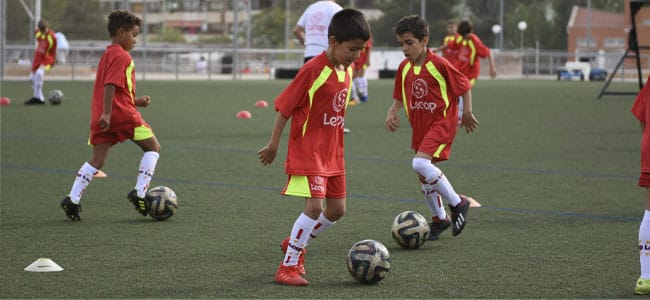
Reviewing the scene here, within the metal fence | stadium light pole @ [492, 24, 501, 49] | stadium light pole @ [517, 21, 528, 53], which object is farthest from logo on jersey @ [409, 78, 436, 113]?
stadium light pole @ [492, 24, 501, 49]

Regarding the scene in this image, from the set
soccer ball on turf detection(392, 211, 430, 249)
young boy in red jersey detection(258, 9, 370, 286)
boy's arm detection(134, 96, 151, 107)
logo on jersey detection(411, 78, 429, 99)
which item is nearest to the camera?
young boy in red jersey detection(258, 9, 370, 286)

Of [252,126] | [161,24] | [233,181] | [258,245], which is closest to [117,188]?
[233,181]

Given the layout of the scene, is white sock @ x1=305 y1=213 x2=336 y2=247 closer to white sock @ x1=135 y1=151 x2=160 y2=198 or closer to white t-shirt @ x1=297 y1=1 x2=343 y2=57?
white sock @ x1=135 y1=151 x2=160 y2=198

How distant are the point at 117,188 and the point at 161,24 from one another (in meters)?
37.6

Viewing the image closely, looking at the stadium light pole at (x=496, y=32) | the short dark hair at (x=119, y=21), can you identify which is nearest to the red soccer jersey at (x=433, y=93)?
the short dark hair at (x=119, y=21)

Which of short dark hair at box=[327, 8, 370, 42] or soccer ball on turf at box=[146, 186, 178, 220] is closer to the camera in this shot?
short dark hair at box=[327, 8, 370, 42]

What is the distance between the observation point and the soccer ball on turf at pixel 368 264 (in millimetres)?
5270

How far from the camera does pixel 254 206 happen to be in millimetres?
8109

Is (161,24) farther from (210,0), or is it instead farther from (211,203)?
(211,203)

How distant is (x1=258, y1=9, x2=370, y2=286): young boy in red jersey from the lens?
17.3ft

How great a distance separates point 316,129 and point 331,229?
1.75m

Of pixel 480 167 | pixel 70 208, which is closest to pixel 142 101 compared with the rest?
pixel 70 208

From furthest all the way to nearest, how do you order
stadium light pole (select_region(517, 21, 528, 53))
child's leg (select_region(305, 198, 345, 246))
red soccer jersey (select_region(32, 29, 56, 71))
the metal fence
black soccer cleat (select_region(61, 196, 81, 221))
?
stadium light pole (select_region(517, 21, 528, 53))
the metal fence
red soccer jersey (select_region(32, 29, 56, 71))
black soccer cleat (select_region(61, 196, 81, 221))
child's leg (select_region(305, 198, 345, 246))

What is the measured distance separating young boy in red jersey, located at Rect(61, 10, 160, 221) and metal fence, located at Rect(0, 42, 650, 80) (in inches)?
1144
